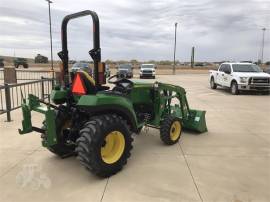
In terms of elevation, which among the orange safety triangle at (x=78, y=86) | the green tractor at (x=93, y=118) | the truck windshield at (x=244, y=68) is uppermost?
the truck windshield at (x=244, y=68)

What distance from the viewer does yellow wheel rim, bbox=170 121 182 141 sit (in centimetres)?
548

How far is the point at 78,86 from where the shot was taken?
4.04 meters

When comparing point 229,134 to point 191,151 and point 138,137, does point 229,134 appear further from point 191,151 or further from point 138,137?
point 138,137

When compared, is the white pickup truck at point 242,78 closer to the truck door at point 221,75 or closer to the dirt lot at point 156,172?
the truck door at point 221,75

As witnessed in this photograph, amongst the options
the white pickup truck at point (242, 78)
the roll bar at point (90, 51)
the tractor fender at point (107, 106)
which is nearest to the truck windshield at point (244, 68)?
the white pickup truck at point (242, 78)

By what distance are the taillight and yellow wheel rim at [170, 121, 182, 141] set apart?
2.19 metres

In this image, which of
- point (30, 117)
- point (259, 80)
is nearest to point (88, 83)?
point (30, 117)

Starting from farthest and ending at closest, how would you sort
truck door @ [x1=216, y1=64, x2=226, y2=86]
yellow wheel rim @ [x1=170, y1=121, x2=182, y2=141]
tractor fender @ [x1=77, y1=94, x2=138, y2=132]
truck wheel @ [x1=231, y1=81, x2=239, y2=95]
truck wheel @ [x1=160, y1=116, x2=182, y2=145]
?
truck door @ [x1=216, y1=64, x2=226, y2=86]
truck wheel @ [x1=231, y1=81, x2=239, y2=95]
yellow wheel rim @ [x1=170, y1=121, x2=182, y2=141]
truck wheel @ [x1=160, y1=116, x2=182, y2=145]
tractor fender @ [x1=77, y1=94, x2=138, y2=132]

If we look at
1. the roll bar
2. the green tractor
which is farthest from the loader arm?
the roll bar

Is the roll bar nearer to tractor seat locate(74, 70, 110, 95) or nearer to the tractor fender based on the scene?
tractor seat locate(74, 70, 110, 95)

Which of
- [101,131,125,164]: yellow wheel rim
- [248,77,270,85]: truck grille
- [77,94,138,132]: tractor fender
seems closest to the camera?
[77,94,138,132]: tractor fender

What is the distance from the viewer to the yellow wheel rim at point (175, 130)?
548 cm

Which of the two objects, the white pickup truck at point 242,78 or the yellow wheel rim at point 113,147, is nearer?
the yellow wheel rim at point 113,147

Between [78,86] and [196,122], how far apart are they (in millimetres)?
3295
